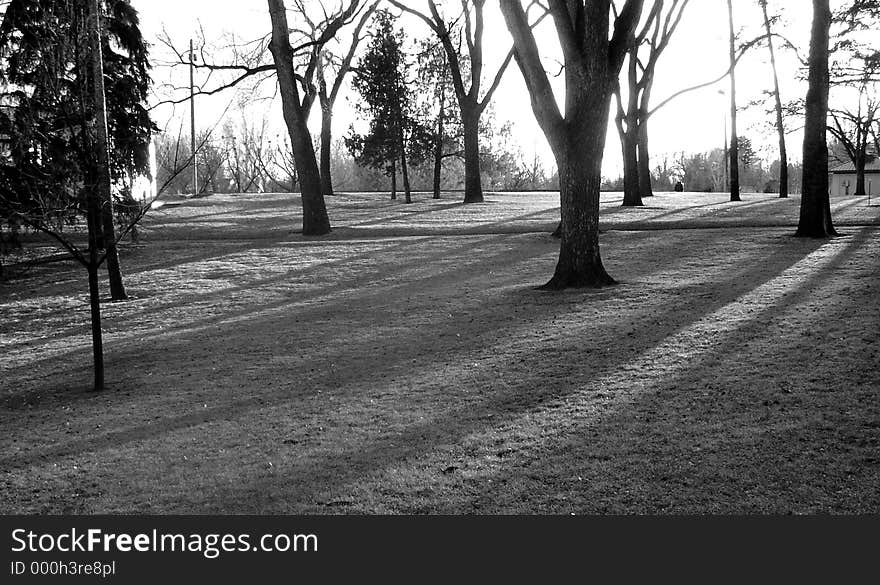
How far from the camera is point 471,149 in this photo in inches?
1272

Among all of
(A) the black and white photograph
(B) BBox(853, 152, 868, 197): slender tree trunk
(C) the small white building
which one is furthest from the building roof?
(A) the black and white photograph

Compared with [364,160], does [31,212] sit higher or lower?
lower

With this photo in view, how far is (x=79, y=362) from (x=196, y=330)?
1700 mm

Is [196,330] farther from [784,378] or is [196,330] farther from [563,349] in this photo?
[784,378]

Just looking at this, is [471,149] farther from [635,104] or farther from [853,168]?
[853,168]

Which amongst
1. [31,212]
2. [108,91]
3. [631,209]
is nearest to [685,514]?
[31,212]

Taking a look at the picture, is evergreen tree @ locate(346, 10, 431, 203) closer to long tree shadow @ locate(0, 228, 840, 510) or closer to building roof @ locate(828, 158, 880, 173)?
long tree shadow @ locate(0, 228, 840, 510)

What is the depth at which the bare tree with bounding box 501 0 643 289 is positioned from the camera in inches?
460

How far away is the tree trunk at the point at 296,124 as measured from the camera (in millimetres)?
20547

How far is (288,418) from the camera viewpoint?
711 cm

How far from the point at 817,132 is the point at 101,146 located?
14217mm

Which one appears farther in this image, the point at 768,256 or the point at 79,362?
the point at 768,256

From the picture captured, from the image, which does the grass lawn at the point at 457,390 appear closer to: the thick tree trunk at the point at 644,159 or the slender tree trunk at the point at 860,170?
the thick tree trunk at the point at 644,159

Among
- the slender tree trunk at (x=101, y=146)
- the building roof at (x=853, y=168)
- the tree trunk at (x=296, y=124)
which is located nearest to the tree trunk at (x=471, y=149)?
the tree trunk at (x=296, y=124)
